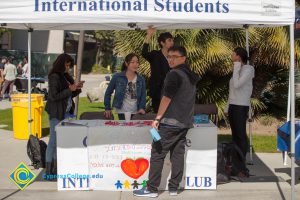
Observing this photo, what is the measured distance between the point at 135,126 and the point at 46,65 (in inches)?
1080

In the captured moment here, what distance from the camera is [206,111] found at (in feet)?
26.5

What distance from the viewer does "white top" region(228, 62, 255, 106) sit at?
23.8 ft

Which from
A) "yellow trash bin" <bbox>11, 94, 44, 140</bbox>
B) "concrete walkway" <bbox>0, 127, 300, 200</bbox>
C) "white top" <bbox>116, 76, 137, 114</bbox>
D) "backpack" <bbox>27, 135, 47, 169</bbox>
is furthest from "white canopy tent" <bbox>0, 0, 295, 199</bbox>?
"yellow trash bin" <bbox>11, 94, 44, 140</bbox>

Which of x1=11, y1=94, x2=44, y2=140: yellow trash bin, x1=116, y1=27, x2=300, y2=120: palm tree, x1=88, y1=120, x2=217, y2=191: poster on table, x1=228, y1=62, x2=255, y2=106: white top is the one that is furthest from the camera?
x1=116, y1=27, x2=300, y2=120: palm tree

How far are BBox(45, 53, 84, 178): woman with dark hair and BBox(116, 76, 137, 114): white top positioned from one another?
691 millimetres

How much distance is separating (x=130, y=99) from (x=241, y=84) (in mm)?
1588

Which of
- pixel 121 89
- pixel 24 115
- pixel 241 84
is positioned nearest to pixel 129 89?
pixel 121 89

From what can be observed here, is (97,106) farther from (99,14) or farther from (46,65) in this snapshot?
(46,65)

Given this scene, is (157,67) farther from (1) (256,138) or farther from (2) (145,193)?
(1) (256,138)

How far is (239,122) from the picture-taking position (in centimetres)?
741

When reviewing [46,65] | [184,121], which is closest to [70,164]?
[184,121]

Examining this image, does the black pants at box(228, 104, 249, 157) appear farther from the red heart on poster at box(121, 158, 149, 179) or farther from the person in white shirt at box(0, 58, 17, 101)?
the person in white shirt at box(0, 58, 17, 101)

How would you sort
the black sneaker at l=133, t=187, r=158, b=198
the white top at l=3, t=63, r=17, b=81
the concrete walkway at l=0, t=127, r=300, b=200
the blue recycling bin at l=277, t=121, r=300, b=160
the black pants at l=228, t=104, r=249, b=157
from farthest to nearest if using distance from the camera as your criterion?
the white top at l=3, t=63, r=17, b=81, the black pants at l=228, t=104, r=249, b=157, the blue recycling bin at l=277, t=121, r=300, b=160, the concrete walkway at l=0, t=127, r=300, b=200, the black sneaker at l=133, t=187, r=158, b=198

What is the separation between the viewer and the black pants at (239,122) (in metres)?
7.39
